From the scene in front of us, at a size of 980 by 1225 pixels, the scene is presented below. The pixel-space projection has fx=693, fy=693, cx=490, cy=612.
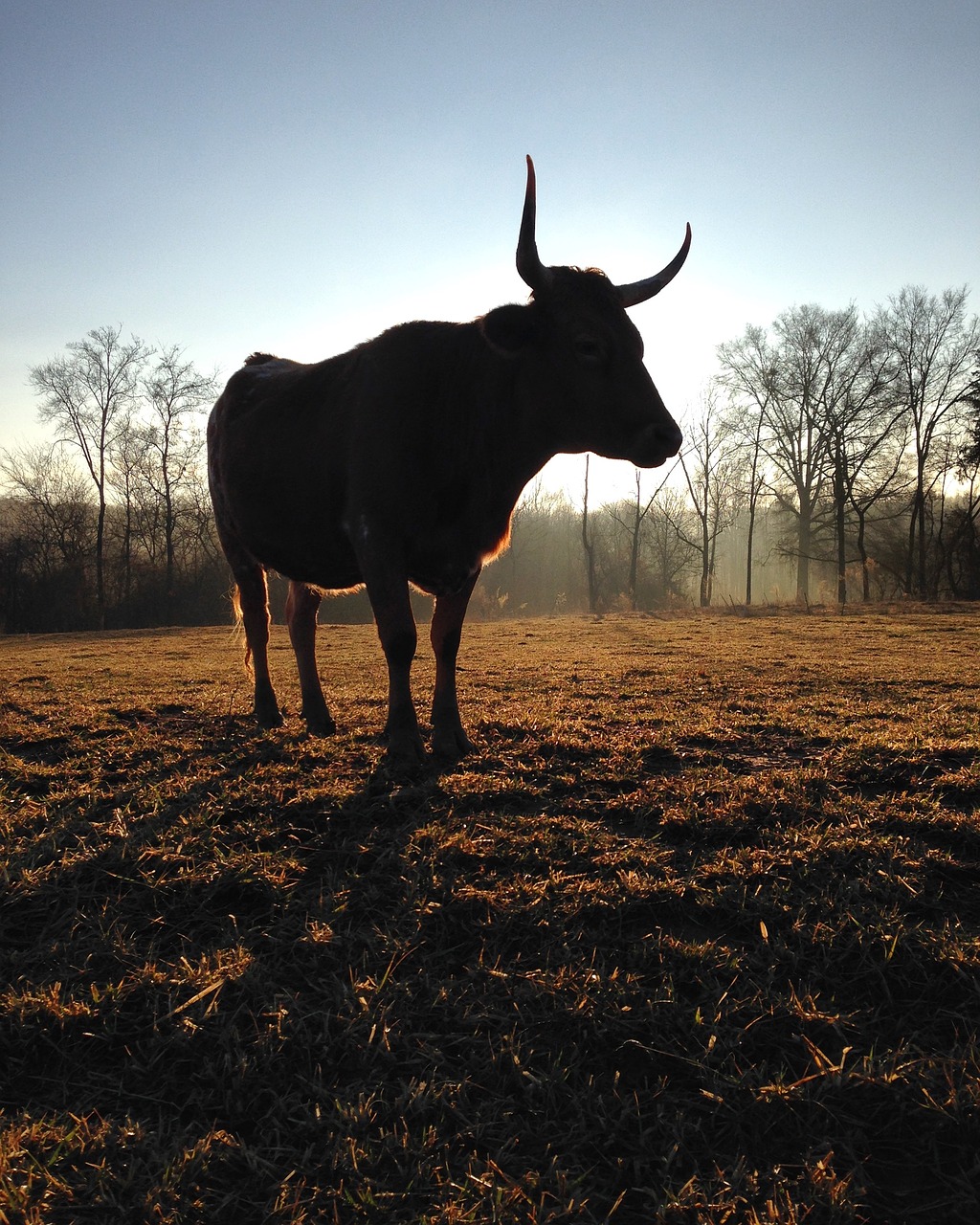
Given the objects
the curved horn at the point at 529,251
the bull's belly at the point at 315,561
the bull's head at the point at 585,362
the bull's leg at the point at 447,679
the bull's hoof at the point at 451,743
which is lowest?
the bull's hoof at the point at 451,743

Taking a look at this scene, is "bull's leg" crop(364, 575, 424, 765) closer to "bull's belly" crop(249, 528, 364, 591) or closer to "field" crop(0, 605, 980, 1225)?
"field" crop(0, 605, 980, 1225)

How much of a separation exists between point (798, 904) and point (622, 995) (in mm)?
835

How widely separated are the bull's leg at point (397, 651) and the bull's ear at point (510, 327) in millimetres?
1538

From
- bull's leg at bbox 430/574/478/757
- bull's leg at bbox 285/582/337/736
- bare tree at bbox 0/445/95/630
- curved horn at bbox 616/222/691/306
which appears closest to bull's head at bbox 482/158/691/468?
curved horn at bbox 616/222/691/306

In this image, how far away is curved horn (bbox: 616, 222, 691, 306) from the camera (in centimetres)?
457

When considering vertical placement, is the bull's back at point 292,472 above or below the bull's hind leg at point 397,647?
above

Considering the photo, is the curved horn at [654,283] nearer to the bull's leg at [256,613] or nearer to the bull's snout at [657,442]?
the bull's snout at [657,442]

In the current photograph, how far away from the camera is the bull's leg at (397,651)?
4.08 meters

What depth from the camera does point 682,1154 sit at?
4.43ft

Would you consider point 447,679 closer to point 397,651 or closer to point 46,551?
point 397,651

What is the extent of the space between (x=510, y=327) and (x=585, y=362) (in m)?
0.50

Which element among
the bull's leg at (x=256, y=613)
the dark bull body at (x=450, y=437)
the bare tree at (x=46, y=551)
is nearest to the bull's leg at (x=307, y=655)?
the bull's leg at (x=256, y=613)

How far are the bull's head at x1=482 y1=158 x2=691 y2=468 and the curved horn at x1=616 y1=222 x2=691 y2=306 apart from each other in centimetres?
31

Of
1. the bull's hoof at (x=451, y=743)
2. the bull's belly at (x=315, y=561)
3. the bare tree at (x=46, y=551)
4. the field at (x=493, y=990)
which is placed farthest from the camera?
the bare tree at (x=46, y=551)
